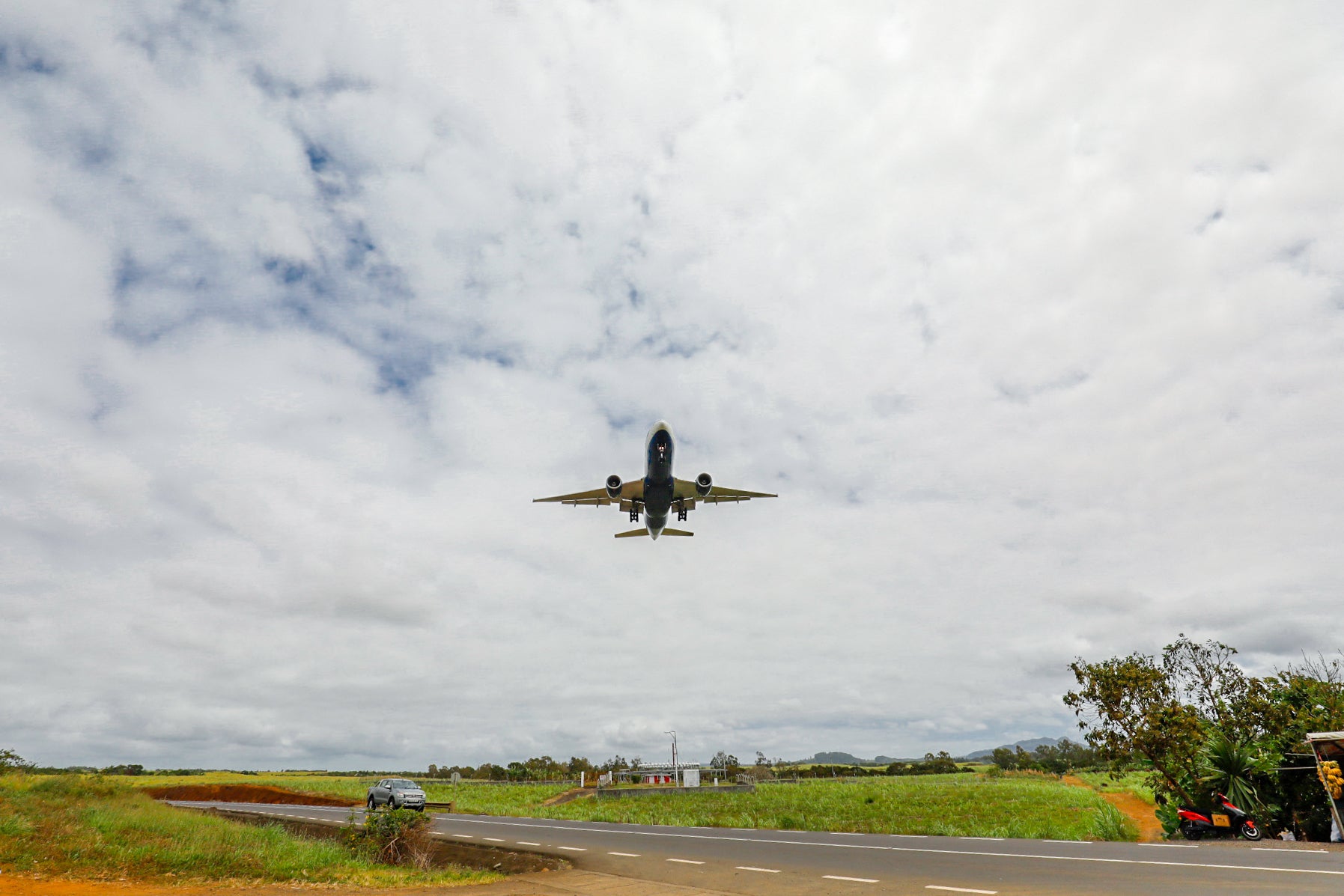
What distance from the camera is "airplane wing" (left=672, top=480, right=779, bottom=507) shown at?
33.9m

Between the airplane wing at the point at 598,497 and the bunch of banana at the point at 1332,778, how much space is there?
22627mm

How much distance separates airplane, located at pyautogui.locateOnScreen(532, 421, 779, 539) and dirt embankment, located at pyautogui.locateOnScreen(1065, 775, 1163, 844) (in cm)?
1852

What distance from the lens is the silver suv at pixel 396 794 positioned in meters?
33.3

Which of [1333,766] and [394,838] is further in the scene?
[394,838]

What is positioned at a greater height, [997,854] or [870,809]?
[997,854]

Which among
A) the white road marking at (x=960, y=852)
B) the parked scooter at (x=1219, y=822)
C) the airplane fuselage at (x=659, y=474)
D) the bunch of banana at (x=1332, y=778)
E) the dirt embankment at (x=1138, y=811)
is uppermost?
the airplane fuselage at (x=659, y=474)

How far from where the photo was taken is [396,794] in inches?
1339

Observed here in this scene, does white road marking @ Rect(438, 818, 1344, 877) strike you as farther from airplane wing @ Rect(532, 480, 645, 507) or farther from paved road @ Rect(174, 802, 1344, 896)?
airplane wing @ Rect(532, 480, 645, 507)

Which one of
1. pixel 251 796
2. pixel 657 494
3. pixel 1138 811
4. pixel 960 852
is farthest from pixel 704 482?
pixel 251 796

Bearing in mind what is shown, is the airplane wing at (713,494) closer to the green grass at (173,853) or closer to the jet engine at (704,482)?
the jet engine at (704,482)

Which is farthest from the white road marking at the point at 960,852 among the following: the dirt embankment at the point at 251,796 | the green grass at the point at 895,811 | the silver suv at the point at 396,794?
the dirt embankment at the point at 251,796

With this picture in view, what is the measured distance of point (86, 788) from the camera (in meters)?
33.6

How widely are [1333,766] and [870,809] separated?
23567mm

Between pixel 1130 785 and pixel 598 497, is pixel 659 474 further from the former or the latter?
pixel 1130 785
